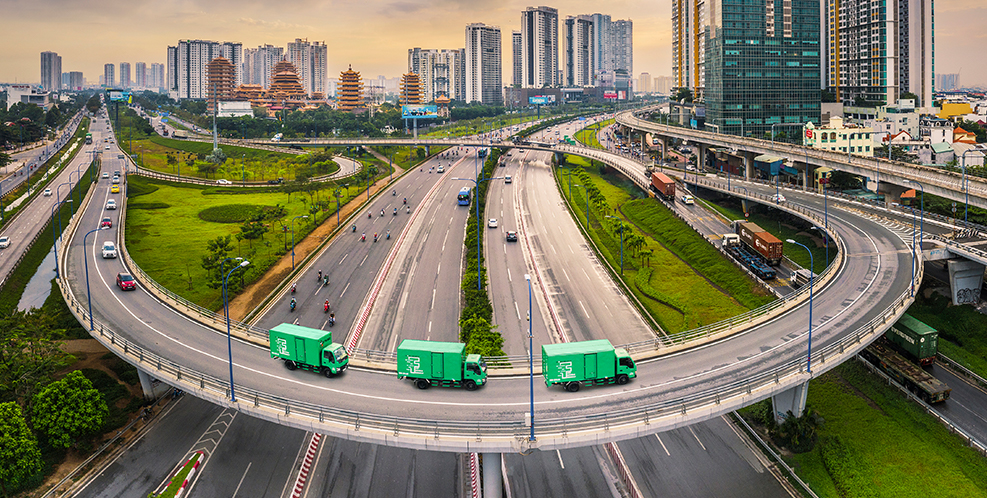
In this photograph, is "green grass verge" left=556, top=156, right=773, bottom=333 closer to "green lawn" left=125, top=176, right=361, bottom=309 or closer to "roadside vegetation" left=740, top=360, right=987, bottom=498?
"roadside vegetation" left=740, top=360, right=987, bottom=498

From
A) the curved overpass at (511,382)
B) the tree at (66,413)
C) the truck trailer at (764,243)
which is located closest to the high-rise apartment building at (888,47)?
the truck trailer at (764,243)

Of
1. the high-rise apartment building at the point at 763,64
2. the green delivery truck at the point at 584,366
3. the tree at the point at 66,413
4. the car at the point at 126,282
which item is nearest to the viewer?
the green delivery truck at the point at 584,366

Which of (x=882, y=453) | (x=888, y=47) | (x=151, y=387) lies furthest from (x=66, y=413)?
(x=888, y=47)

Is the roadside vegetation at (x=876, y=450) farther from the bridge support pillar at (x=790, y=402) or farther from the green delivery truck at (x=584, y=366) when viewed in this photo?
the green delivery truck at (x=584, y=366)

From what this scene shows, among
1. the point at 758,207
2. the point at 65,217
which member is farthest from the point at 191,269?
the point at 758,207

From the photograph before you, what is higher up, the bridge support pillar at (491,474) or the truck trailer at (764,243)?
the truck trailer at (764,243)

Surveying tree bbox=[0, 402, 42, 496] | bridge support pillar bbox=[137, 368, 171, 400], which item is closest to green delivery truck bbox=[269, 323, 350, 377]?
bridge support pillar bbox=[137, 368, 171, 400]
